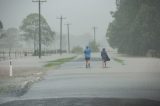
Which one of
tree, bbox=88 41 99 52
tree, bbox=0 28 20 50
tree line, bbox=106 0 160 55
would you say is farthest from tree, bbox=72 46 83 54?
tree, bbox=0 28 20 50

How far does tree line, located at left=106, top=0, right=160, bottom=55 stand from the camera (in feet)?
208

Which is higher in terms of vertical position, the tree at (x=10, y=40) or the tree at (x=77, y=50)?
the tree at (x=10, y=40)

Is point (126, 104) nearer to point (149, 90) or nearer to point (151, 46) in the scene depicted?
point (149, 90)

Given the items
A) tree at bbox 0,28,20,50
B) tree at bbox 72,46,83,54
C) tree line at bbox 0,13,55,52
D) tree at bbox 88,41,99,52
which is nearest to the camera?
tree line at bbox 0,13,55,52

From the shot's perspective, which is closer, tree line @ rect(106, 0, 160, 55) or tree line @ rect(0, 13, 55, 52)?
tree line @ rect(0, 13, 55, 52)

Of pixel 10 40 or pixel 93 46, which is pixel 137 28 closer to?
pixel 10 40

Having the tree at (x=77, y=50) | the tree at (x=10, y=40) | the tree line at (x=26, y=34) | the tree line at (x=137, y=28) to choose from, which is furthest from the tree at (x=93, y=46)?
the tree at (x=10, y=40)

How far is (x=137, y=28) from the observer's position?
6538 cm

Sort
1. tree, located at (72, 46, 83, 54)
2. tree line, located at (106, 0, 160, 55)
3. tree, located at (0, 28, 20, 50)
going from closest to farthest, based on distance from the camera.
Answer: tree, located at (0, 28, 20, 50)
tree line, located at (106, 0, 160, 55)
tree, located at (72, 46, 83, 54)

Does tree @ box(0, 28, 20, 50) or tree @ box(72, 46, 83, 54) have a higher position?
tree @ box(0, 28, 20, 50)

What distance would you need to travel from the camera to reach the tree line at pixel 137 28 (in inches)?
2493

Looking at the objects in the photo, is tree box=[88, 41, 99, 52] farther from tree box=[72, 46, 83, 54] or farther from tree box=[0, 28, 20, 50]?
tree box=[0, 28, 20, 50]

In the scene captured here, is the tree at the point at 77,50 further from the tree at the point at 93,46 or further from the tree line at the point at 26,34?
the tree line at the point at 26,34

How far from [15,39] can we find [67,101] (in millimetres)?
45774
